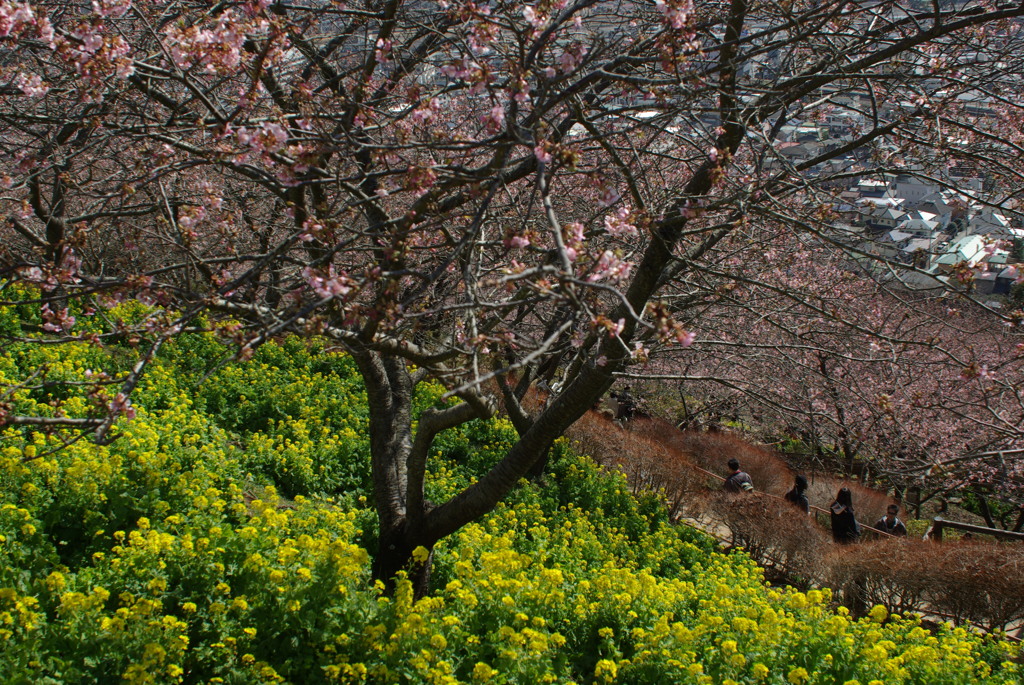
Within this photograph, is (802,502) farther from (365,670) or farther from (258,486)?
(365,670)

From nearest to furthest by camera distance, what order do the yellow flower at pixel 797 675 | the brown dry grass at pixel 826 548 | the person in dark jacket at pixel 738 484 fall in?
the yellow flower at pixel 797 675, the brown dry grass at pixel 826 548, the person in dark jacket at pixel 738 484

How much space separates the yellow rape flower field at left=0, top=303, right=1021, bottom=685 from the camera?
12.2 feet

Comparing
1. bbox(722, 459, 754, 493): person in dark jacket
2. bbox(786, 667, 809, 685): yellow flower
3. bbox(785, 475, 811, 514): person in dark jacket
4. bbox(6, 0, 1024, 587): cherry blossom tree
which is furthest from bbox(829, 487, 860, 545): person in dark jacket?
bbox(786, 667, 809, 685): yellow flower

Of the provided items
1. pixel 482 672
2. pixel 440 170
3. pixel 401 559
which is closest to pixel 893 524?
pixel 401 559

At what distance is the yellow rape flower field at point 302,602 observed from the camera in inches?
147

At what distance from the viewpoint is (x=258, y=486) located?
295 inches

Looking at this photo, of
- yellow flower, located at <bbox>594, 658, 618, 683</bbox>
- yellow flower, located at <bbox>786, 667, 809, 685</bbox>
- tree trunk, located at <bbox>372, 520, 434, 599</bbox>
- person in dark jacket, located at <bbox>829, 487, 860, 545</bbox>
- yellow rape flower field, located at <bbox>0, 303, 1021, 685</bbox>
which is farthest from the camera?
person in dark jacket, located at <bbox>829, 487, 860, 545</bbox>

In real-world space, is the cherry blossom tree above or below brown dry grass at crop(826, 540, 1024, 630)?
above

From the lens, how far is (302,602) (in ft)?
13.8

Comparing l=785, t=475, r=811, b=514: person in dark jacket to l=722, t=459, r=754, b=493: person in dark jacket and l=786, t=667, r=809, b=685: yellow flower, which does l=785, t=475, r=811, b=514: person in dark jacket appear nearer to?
l=722, t=459, r=754, b=493: person in dark jacket

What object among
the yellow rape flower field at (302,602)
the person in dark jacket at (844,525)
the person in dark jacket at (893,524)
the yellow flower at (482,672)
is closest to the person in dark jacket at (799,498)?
the person in dark jacket at (844,525)

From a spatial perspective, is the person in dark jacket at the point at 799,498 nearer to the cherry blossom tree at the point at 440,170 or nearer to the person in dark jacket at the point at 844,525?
the person in dark jacket at the point at 844,525

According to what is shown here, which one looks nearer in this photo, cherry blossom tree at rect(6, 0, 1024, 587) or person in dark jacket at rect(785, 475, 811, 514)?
cherry blossom tree at rect(6, 0, 1024, 587)

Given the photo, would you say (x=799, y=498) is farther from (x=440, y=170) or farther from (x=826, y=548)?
(x=440, y=170)
